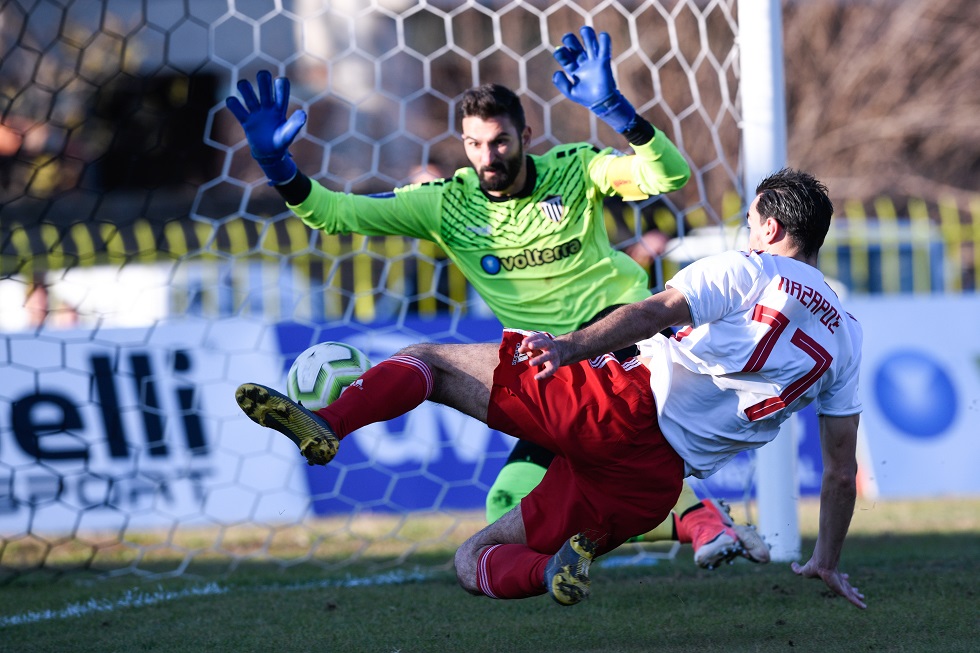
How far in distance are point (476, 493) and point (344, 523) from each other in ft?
3.23

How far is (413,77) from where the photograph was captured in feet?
55.3

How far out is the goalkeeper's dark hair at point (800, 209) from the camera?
410 cm

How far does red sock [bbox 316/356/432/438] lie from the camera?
389 cm

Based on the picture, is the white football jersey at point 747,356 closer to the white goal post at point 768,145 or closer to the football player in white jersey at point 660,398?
the football player in white jersey at point 660,398

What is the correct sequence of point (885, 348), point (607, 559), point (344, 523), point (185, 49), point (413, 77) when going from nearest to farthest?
1. point (607, 559)
2. point (344, 523)
3. point (885, 348)
4. point (413, 77)
5. point (185, 49)

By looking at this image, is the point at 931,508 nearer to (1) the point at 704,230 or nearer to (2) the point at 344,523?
(1) the point at 704,230

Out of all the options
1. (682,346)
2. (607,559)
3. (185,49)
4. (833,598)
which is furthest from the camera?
(185,49)

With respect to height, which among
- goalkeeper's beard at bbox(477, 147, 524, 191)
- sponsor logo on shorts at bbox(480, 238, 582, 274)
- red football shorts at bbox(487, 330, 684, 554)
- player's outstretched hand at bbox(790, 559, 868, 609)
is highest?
goalkeeper's beard at bbox(477, 147, 524, 191)

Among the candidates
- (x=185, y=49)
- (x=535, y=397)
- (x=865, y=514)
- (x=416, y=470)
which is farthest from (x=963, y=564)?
(x=185, y=49)

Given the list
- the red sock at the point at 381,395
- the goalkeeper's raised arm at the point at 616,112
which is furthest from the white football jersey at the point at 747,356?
the goalkeeper's raised arm at the point at 616,112

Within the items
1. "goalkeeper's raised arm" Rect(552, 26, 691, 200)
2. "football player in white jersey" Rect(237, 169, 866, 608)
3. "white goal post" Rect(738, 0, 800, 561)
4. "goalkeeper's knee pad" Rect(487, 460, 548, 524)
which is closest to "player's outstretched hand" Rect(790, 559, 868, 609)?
"football player in white jersey" Rect(237, 169, 866, 608)

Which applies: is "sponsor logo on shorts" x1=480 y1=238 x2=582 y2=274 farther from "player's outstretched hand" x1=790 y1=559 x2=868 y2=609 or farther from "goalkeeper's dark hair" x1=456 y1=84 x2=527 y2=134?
"player's outstretched hand" x1=790 y1=559 x2=868 y2=609

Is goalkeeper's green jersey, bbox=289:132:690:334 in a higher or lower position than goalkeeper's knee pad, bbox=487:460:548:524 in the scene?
higher

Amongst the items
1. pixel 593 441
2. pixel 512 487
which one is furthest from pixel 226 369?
pixel 593 441
